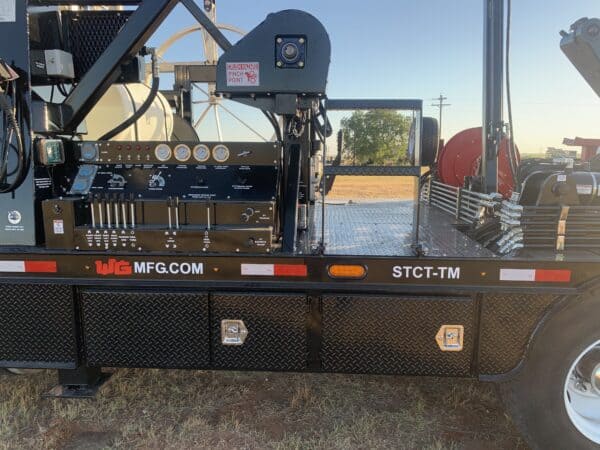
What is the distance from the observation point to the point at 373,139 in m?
2.68

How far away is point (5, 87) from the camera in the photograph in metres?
2.67

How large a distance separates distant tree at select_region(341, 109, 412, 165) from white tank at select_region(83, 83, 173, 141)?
174 cm

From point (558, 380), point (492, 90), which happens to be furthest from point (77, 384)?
point (492, 90)

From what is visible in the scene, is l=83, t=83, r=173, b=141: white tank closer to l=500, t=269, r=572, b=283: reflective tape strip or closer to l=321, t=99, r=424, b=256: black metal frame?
l=321, t=99, r=424, b=256: black metal frame

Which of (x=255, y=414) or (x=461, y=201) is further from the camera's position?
(x=461, y=201)

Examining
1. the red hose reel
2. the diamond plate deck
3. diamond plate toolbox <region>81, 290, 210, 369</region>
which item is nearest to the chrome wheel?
the diamond plate deck

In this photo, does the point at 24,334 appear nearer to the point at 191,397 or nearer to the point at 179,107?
the point at 191,397

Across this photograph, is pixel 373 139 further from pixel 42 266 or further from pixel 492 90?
pixel 42 266

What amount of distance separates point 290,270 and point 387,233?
2.96ft

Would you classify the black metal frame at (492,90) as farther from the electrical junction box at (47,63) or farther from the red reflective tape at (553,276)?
the electrical junction box at (47,63)

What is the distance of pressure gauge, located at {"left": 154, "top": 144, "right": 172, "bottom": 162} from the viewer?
2797 millimetres

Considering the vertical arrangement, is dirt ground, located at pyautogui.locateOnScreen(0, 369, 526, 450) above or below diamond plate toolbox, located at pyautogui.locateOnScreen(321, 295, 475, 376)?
below

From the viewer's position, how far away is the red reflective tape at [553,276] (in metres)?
2.44

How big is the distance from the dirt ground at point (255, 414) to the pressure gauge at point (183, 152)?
1.58m
